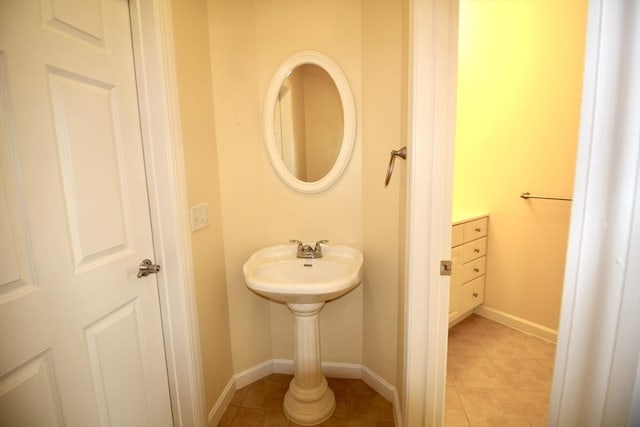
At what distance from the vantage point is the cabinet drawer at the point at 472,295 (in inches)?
87.9

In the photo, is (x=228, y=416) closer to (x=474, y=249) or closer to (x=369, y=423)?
(x=369, y=423)

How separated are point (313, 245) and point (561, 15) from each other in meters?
2.25

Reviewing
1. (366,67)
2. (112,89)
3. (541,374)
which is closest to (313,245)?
(366,67)

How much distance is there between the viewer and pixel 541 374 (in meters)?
1.78

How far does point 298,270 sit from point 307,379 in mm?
594

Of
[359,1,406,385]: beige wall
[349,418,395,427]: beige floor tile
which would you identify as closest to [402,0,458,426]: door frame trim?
[359,1,406,385]: beige wall

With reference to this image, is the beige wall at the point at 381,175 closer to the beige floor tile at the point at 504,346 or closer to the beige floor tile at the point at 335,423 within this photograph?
the beige floor tile at the point at 335,423

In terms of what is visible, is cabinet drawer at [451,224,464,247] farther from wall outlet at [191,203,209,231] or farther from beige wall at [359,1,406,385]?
wall outlet at [191,203,209,231]

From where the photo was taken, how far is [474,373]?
5.95 ft

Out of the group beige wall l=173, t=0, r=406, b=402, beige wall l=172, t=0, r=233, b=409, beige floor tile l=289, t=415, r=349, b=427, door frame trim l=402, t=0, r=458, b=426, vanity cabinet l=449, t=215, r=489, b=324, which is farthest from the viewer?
vanity cabinet l=449, t=215, r=489, b=324

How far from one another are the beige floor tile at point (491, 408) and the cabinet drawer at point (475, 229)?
1.01m

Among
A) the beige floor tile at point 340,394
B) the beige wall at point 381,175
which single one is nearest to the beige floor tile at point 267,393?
the beige floor tile at point 340,394

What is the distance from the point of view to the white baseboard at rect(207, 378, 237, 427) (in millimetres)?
1408

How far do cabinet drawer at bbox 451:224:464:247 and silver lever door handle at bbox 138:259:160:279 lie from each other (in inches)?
74.4
